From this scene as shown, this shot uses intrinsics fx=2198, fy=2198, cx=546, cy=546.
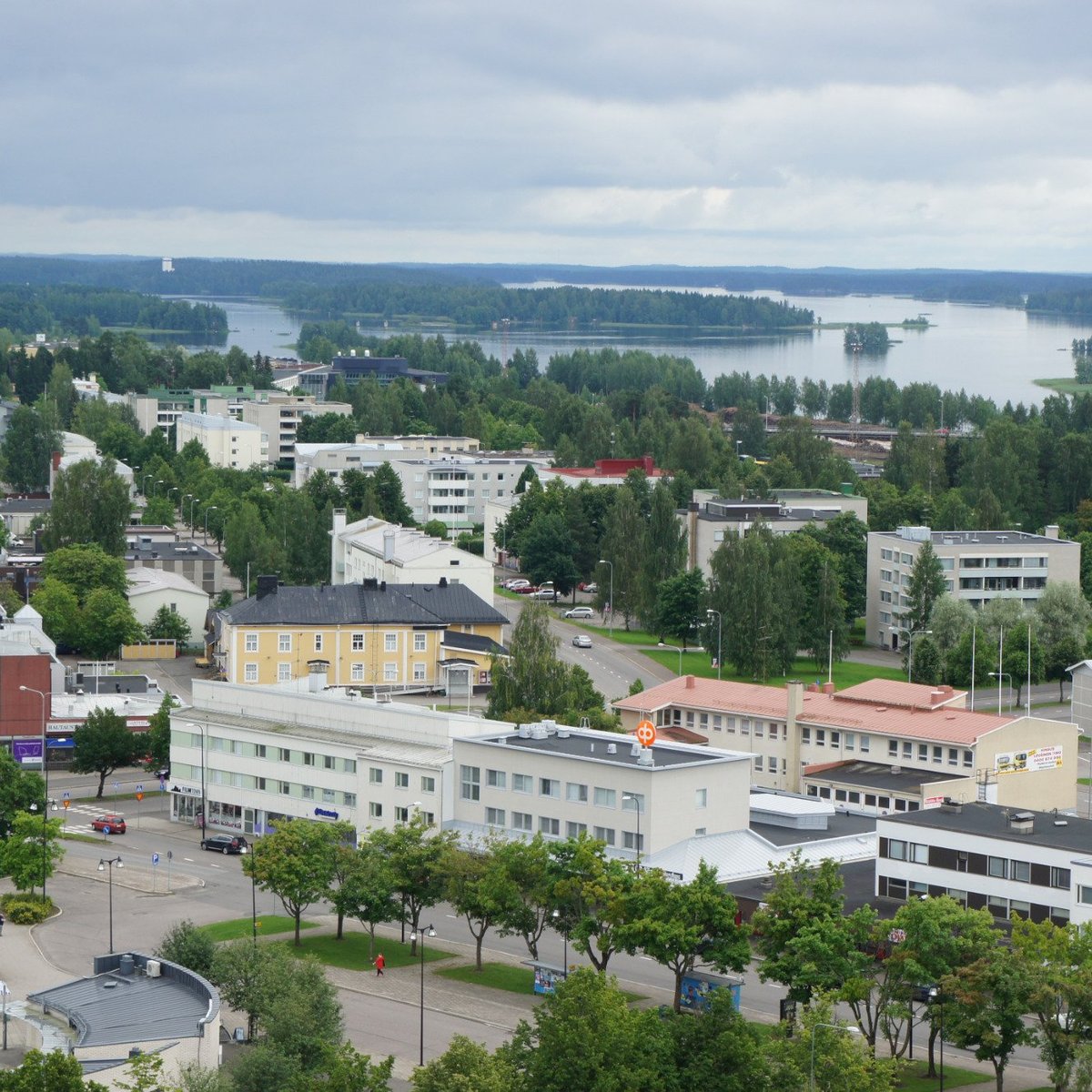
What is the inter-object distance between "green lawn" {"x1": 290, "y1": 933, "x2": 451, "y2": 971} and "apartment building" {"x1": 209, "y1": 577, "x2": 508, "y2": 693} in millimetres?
27588

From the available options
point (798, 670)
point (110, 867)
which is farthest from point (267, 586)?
point (110, 867)

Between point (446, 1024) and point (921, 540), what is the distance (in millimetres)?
49307

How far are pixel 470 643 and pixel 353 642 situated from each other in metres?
3.98

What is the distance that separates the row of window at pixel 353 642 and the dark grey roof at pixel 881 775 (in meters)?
20.2

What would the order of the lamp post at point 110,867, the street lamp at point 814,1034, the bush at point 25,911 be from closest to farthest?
the street lamp at point 814,1034, the lamp post at point 110,867, the bush at point 25,911

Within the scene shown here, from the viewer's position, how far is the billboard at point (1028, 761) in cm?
5406

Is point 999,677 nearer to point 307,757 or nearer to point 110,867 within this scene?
point 307,757

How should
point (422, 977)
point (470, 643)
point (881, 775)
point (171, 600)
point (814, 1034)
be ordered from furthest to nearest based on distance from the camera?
point (171, 600) → point (470, 643) → point (881, 775) → point (422, 977) → point (814, 1034)

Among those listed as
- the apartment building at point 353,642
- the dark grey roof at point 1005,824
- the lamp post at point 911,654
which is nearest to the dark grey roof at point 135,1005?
the dark grey roof at point 1005,824

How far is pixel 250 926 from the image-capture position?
148 feet

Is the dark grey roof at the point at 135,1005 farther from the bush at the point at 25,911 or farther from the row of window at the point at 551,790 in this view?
the row of window at the point at 551,790

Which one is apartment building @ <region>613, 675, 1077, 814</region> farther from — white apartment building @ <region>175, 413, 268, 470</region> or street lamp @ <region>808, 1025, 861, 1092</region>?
white apartment building @ <region>175, 413, 268, 470</region>

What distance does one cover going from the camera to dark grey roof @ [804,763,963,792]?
53656 mm

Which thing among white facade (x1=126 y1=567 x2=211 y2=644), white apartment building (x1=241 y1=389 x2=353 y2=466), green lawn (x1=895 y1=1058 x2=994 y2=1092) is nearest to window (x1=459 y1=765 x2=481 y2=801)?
green lawn (x1=895 y1=1058 x2=994 y2=1092)
